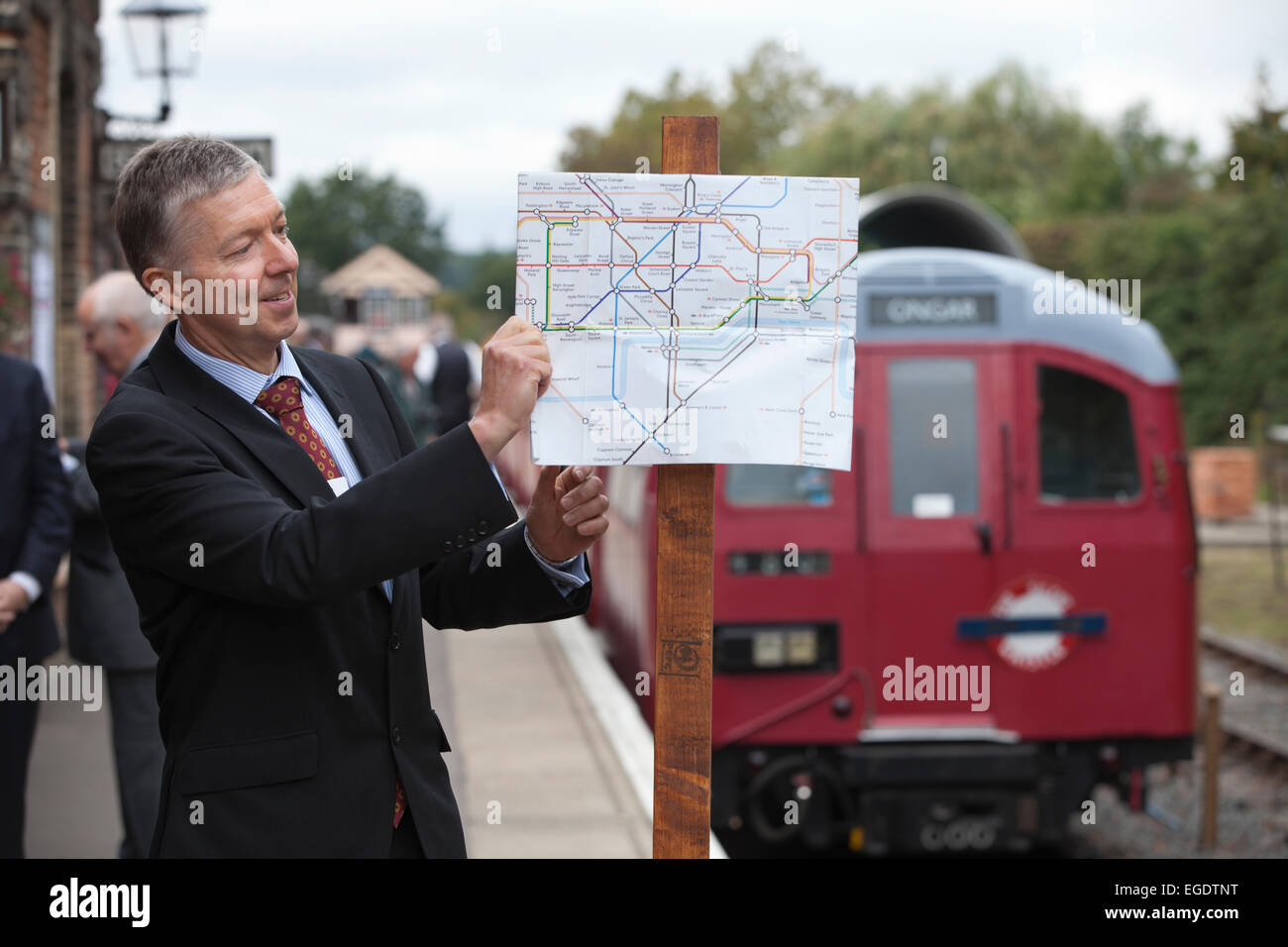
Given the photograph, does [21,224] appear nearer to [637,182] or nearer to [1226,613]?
[637,182]

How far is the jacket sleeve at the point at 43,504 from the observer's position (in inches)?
186

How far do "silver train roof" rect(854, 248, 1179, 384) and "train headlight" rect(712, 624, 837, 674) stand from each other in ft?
4.52

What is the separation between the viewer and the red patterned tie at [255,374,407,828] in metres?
2.56

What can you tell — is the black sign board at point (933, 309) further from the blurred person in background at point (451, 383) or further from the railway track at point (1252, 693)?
the blurred person in background at point (451, 383)

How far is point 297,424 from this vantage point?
8.45 feet

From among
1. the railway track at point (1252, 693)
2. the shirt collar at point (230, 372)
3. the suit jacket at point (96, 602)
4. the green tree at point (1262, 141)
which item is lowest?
the railway track at point (1252, 693)

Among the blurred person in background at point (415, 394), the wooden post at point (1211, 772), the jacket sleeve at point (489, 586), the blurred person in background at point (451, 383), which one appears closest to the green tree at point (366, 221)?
the blurred person in background at point (415, 394)

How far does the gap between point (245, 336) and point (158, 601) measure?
0.44 meters

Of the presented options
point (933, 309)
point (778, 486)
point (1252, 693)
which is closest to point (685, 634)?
point (778, 486)

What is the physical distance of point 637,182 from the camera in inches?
110

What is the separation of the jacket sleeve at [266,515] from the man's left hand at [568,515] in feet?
1.07

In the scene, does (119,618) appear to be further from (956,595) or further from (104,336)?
(956,595)

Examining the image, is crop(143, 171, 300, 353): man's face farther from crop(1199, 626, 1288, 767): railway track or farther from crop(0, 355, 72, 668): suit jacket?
crop(1199, 626, 1288, 767): railway track
